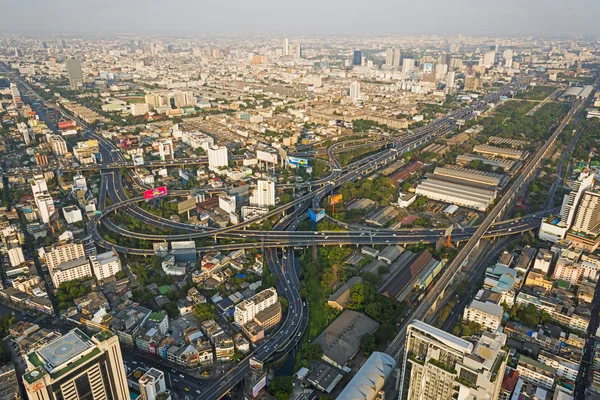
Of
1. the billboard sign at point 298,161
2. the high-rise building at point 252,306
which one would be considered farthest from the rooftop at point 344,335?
the billboard sign at point 298,161

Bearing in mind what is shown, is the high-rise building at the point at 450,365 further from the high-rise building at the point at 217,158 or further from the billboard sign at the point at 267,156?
the high-rise building at the point at 217,158

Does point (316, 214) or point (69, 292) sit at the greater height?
point (316, 214)

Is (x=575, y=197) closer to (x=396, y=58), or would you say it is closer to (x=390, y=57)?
(x=396, y=58)

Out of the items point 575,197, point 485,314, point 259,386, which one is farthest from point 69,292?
point 575,197

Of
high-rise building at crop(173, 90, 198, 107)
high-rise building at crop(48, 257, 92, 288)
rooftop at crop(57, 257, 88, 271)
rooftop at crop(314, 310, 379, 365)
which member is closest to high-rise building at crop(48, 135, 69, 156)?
high-rise building at crop(48, 257, 92, 288)

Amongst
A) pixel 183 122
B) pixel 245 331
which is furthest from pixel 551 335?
pixel 183 122

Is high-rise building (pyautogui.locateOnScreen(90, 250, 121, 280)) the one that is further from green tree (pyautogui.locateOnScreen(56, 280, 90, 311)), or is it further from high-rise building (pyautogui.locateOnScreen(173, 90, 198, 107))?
high-rise building (pyautogui.locateOnScreen(173, 90, 198, 107))
